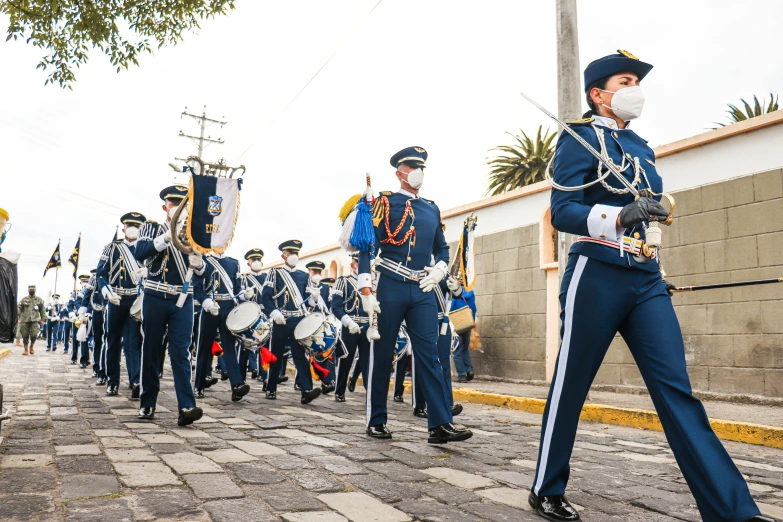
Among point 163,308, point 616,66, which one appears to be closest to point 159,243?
point 163,308

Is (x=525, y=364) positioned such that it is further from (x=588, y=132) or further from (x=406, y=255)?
(x=588, y=132)

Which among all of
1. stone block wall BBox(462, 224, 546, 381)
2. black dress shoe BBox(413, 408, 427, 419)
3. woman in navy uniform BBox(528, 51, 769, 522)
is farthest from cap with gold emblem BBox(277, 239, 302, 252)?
woman in navy uniform BBox(528, 51, 769, 522)

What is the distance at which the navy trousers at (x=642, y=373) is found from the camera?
107 inches

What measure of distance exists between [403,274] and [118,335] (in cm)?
555

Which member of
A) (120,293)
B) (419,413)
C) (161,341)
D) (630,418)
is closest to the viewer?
(161,341)

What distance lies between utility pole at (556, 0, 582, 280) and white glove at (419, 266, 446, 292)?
3564 mm

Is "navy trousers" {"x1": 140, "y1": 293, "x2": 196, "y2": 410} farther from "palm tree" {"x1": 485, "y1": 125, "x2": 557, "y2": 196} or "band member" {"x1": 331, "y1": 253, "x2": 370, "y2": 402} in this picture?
"palm tree" {"x1": 485, "y1": 125, "x2": 557, "y2": 196}

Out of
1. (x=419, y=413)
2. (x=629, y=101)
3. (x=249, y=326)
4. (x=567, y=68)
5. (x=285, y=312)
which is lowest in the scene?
(x=419, y=413)

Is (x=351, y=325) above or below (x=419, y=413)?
above

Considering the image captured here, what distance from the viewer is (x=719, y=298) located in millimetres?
8188

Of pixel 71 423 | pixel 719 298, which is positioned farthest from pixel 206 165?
pixel 719 298

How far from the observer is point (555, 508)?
3.12 metres

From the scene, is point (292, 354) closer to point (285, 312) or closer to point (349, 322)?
point (285, 312)

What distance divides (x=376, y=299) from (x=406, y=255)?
43 cm
